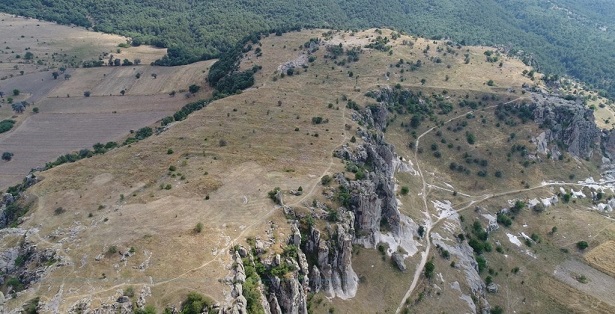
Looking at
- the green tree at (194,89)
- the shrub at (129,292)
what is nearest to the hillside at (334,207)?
the shrub at (129,292)

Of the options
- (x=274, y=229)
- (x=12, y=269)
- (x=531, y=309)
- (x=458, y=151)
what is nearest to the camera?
(x=12, y=269)

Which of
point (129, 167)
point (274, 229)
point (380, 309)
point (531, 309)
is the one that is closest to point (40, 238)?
point (129, 167)

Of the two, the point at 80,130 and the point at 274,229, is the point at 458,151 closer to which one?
the point at 274,229

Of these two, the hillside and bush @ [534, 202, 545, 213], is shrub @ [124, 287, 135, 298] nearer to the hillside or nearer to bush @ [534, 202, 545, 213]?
the hillside

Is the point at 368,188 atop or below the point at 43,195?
below

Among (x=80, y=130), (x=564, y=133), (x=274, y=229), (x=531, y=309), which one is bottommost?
(x=531, y=309)

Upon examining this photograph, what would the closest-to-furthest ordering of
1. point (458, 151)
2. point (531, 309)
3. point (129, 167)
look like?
1. point (129, 167)
2. point (531, 309)
3. point (458, 151)

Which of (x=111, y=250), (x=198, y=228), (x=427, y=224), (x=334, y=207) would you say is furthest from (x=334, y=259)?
(x=427, y=224)

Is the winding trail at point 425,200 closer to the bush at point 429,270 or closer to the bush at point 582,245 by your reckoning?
the bush at point 429,270

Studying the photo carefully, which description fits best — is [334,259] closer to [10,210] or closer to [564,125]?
[10,210]
